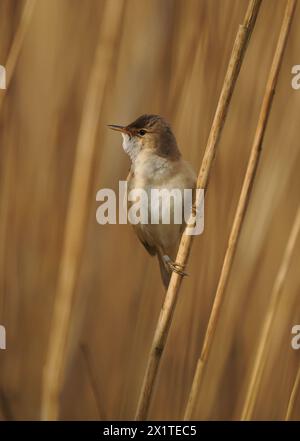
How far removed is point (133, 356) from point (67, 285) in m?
0.51

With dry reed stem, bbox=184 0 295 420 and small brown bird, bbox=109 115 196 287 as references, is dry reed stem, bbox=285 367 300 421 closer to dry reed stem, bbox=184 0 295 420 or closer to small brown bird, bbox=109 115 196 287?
dry reed stem, bbox=184 0 295 420

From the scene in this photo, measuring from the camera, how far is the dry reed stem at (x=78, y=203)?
1.14m

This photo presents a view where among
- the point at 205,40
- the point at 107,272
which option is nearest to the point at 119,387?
the point at 107,272

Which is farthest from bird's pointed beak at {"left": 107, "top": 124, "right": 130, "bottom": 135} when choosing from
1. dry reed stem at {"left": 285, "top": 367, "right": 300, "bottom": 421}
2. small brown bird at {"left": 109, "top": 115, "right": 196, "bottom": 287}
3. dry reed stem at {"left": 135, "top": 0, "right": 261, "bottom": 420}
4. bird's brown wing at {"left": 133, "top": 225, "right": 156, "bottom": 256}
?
dry reed stem at {"left": 285, "top": 367, "right": 300, "bottom": 421}

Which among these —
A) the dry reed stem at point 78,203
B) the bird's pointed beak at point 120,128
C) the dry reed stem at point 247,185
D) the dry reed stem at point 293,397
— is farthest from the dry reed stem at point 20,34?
the dry reed stem at point 293,397

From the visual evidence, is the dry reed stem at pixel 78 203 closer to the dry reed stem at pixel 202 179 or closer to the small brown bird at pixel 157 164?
the dry reed stem at pixel 202 179

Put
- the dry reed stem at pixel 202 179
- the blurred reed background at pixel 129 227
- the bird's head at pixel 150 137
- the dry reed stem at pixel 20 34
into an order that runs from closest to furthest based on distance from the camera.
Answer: the dry reed stem at pixel 202 179
the dry reed stem at pixel 20 34
the blurred reed background at pixel 129 227
the bird's head at pixel 150 137

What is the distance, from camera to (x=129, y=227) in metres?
1.89

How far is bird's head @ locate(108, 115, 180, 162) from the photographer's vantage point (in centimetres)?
163

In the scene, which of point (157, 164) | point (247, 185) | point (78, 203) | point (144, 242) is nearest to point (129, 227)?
point (144, 242)

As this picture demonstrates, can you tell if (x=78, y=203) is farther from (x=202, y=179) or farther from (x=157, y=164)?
(x=157, y=164)

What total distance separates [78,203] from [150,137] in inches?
21.0

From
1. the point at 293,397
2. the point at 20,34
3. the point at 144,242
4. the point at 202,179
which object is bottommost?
the point at 293,397

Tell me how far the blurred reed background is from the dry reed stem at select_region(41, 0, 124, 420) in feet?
0.72
